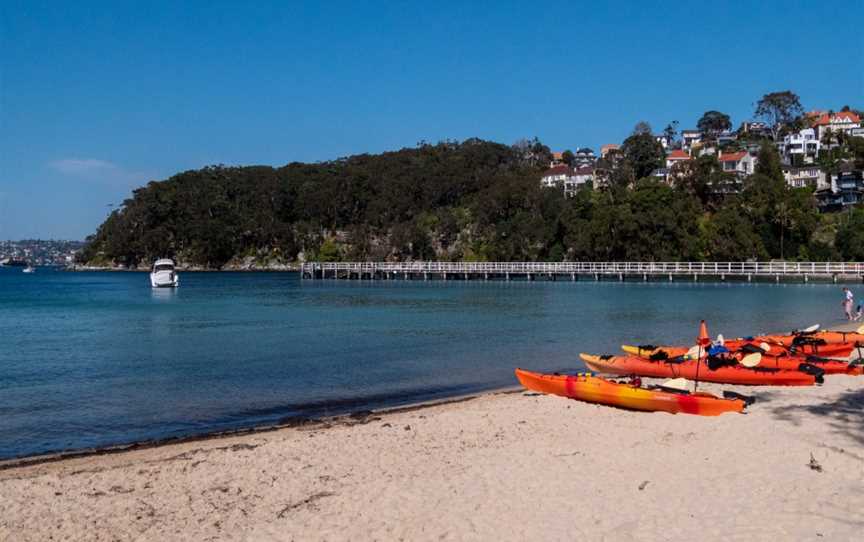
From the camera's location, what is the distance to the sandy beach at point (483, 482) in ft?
25.3

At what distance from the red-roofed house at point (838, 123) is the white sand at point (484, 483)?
126 meters

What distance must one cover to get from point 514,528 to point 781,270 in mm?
64029

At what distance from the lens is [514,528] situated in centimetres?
765

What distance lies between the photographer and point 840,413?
12125mm

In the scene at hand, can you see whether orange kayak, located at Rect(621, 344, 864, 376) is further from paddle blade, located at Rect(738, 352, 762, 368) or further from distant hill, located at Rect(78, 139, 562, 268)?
distant hill, located at Rect(78, 139, 562, 268)

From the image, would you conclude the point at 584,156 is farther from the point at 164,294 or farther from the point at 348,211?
the point at 164,294

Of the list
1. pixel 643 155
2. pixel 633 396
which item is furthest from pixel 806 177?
pixel 633 396

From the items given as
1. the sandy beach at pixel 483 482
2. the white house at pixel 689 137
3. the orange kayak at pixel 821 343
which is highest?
the white house at pixel 689 137

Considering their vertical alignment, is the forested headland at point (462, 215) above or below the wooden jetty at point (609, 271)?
above

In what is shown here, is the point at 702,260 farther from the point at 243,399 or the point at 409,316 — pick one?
the point at 243,399

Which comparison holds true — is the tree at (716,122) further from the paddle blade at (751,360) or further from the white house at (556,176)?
the paddle blade at (751,360)

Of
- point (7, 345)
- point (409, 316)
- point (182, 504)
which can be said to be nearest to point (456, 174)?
point (409, 316)

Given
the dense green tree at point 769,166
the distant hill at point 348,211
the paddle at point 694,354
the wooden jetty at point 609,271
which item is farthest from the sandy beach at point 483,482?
the dense green tree at point 769,166

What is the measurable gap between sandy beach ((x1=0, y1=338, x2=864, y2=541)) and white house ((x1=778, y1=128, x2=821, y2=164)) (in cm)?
12001
